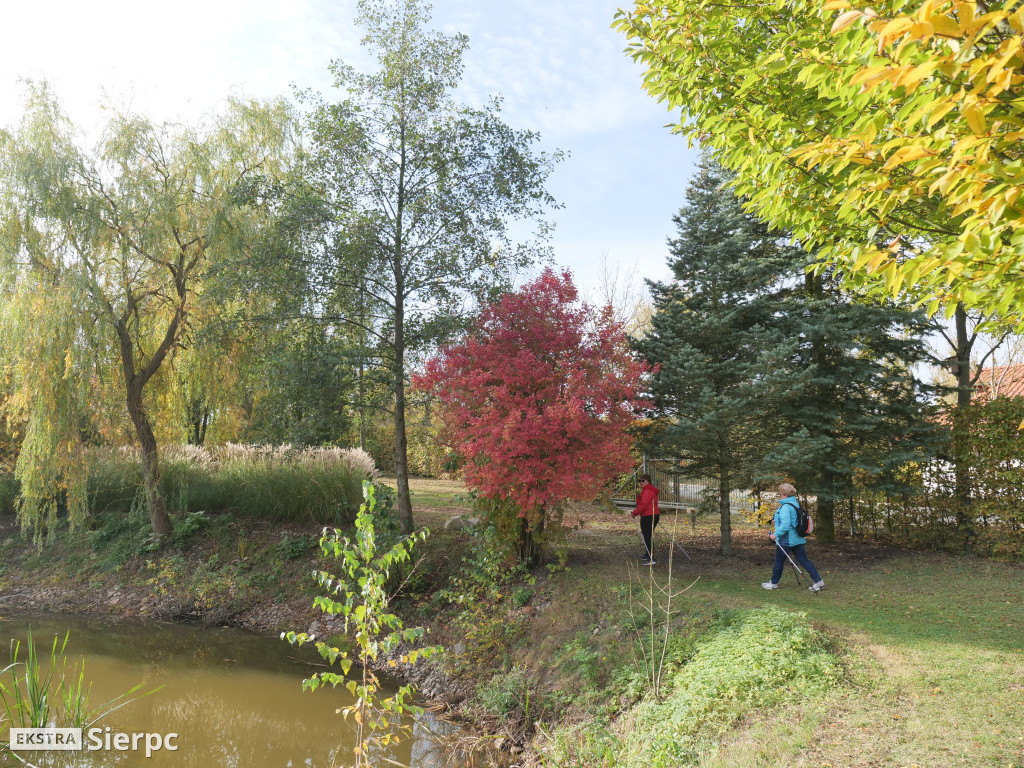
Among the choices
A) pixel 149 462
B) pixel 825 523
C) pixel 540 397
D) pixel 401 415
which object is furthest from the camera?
pixel 149 462

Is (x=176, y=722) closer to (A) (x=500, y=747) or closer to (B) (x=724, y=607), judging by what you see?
(A) (x=500, y=747)

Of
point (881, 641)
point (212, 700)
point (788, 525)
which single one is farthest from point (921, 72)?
point (212, 700)

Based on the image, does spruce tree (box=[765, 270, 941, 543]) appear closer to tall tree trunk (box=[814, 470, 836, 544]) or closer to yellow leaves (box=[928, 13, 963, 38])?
tall tree trunk (box=[814, 470, 836, 544])

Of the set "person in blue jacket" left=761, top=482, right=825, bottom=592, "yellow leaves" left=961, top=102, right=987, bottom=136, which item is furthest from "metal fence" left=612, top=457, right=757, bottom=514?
"yellow leaves" left=961, top=102, right=987, bottom=136

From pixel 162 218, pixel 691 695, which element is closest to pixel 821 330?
pixel 691 695

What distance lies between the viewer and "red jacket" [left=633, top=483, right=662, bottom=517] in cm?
884

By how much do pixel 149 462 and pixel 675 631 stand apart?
10.3 m

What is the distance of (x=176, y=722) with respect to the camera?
21.2ft

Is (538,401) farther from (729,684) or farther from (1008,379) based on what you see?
(1008,379)

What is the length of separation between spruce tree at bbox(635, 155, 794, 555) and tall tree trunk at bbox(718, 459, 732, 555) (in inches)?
0.8

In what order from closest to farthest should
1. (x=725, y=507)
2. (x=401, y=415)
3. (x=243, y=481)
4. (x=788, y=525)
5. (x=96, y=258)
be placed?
(x=788, y=525)
(x=725, y=507)
(x=401, y=415)
(x=96, y=258)
(x=243, y=481)

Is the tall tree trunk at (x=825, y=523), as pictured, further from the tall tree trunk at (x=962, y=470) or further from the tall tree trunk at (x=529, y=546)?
the tall tree trunk at (x=529, y=546)

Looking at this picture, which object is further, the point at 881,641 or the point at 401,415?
the point at 401,415

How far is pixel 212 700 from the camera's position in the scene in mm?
7031
